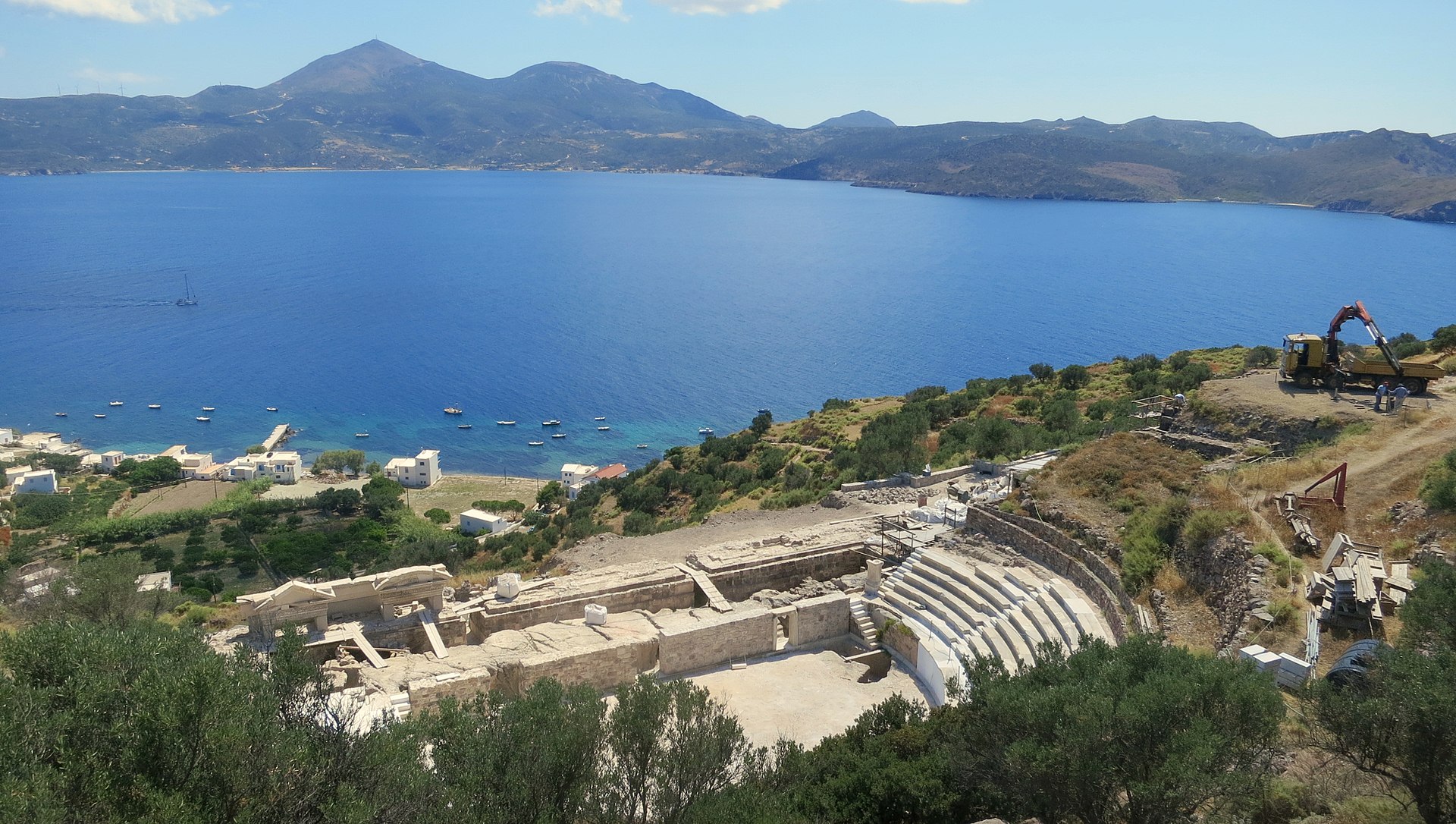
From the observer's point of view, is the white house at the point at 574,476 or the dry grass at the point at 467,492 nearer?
the dry grass at the point at 467,492

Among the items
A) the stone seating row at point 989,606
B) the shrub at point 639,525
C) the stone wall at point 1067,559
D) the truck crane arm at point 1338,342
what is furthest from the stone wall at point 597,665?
the truck crane arm at point 1338,342

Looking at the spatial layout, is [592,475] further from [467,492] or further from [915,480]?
[915,480]

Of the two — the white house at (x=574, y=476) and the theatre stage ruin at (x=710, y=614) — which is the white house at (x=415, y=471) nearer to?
the white house at (x=574, y=476)

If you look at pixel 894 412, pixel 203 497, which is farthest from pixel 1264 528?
pixel 203 497

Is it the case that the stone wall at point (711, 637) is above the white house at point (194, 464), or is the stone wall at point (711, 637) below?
above

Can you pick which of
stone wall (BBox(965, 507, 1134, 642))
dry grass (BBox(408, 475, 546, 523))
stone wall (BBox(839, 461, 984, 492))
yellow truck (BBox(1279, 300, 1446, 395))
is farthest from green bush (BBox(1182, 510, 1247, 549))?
dry grass (BBox(408, 475, 546, 523))

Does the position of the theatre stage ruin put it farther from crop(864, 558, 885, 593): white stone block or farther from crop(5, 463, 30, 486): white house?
crop(5, 463, 30, 486): white house
